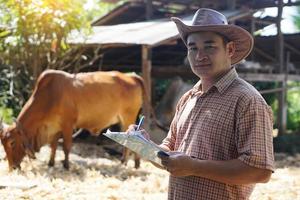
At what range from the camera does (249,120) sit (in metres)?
2.34

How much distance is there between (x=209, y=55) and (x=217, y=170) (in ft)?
1.74

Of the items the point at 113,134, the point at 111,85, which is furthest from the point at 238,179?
the point at 111,85

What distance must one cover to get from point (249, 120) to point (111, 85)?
286 inches

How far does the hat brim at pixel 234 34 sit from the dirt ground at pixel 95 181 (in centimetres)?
400

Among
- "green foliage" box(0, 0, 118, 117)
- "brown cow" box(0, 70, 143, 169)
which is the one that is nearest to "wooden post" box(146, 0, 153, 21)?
"green foliage" box(0, 0, 118, 117)

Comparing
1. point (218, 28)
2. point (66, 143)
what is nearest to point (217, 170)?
point (218, 28)

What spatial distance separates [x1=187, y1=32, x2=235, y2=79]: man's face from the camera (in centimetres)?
253

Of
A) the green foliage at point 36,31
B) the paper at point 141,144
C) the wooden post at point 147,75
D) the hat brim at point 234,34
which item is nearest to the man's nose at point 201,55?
the hat brim at point 234,34

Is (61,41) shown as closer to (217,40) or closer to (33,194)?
(33,194)

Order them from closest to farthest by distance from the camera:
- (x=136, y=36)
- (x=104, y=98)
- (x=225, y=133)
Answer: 1. (x=225, y=133)
2. (x=104, y=98)
3. (x=136, y=36)

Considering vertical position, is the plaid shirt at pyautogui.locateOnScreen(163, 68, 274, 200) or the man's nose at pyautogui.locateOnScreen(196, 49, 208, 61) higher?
the man's nose at pyautogui.locateOnScreen(196, 49, 208, 61)

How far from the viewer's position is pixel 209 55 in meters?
2.52

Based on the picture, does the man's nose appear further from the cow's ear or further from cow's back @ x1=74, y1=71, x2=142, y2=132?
cow's back @ x1=74, y1=71, x2=142, y2=132

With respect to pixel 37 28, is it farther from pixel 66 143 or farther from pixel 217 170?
pixel 217 170
